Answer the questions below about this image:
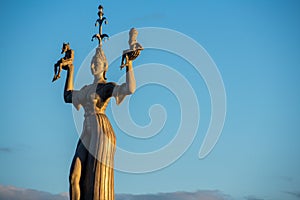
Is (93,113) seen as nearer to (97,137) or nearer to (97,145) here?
(97,137)

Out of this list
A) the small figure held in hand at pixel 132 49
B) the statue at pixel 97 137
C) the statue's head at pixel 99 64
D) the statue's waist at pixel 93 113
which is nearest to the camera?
the small figure held in hand at pixel 132 49

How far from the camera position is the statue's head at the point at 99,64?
16.2 m

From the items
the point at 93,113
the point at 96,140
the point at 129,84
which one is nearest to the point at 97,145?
the point at 96,140

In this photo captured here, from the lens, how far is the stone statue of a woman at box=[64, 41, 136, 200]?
49.8 ft

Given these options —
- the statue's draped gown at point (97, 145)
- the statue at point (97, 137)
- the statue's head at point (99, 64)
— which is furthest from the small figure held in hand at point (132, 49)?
the statue's head at point (99, 64)

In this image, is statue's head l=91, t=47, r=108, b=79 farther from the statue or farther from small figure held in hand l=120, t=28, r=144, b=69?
small figure held in hand l=120, t=28, r=144, b=69

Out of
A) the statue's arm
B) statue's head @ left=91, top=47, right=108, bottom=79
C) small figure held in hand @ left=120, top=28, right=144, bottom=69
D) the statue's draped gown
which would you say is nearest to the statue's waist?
the statue's draped gown

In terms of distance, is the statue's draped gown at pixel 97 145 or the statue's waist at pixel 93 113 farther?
the statue's waist at pixel 93 113

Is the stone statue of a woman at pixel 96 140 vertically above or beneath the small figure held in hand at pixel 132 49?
beneath

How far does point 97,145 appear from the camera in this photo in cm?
1538

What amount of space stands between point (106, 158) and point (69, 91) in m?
2.25

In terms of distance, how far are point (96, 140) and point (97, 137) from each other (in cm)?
8

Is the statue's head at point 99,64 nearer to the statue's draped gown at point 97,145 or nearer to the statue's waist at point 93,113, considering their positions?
the statue's draped gown at point 97,145

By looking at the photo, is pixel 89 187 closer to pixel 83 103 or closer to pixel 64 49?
pixel 83 103
